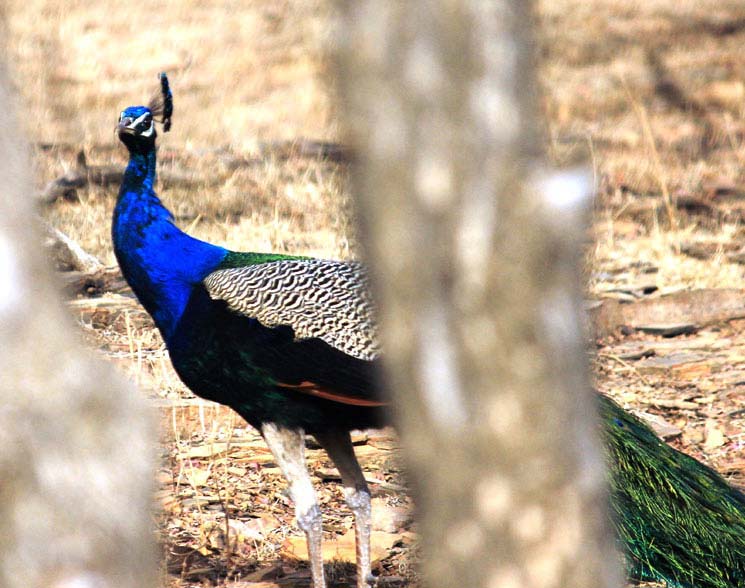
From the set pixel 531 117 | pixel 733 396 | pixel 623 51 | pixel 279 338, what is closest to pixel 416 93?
pixel 531 117

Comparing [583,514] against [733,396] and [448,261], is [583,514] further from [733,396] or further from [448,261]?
[733,396]

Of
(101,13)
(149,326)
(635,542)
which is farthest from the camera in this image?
(101,13)

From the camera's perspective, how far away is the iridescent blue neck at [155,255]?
3523 millimetres

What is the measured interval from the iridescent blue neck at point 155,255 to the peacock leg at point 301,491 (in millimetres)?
435

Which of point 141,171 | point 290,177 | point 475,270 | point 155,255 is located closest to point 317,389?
point 155,255

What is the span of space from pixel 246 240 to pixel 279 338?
110 inches

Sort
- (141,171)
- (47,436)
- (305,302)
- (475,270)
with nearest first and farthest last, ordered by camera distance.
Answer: (475,270) < (47,436) < (305,302) < (141,171)

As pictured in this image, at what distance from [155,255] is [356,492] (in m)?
Result: 0.86

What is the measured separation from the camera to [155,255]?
3596 mm

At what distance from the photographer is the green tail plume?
3244 millimetres

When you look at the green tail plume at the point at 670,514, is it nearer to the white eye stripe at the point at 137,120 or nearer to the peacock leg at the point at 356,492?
the peacock leg at the point at 356,492

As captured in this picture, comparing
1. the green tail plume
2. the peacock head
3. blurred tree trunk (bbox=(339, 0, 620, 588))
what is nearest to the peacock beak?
the peacock head

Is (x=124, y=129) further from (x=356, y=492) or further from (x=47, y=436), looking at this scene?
(x=47, y=436)

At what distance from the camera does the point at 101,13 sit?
9234 mm
